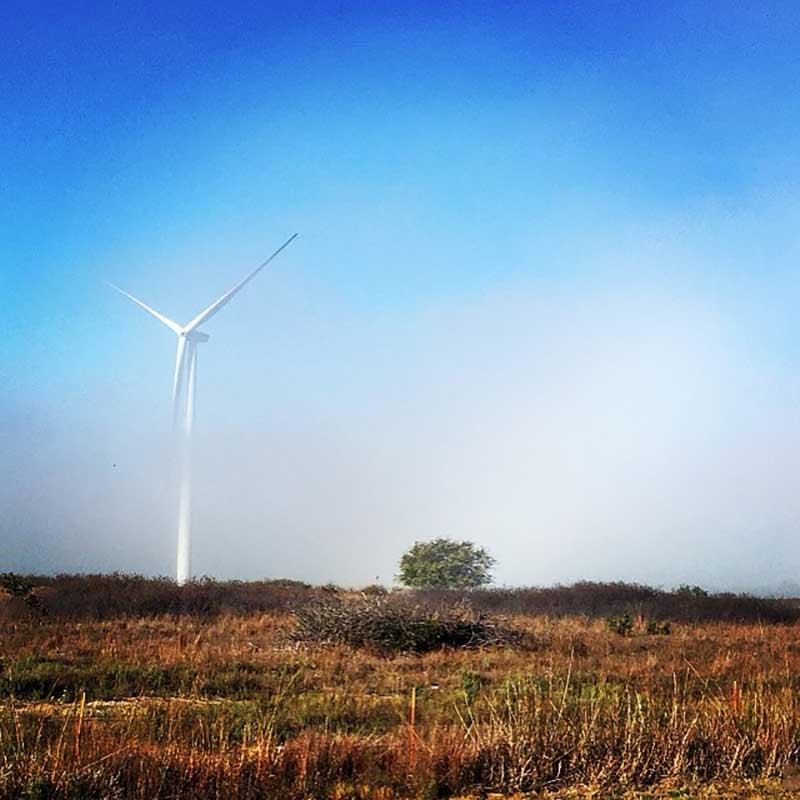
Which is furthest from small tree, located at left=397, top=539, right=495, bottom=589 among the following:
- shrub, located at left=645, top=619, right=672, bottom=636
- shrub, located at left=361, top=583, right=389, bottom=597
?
shrub, located at left=645, top=619, right=672, bottom=636

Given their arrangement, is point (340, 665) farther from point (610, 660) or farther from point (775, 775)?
point (775, 775)

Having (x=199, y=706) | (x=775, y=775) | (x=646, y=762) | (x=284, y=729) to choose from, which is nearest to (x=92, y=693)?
(x=199, y=706)

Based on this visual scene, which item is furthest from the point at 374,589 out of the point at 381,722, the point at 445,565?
the point at 381,722

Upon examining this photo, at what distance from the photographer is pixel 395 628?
17.2 m

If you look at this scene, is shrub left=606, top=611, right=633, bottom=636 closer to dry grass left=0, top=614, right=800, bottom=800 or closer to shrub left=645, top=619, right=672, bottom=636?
shrub left=645, top=619, right=672, bottom=636

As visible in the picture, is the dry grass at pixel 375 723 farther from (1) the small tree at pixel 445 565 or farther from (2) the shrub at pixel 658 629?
(1) the small tree at pixel 445 565

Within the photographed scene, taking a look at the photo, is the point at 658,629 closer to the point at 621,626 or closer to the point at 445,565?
the point at 621,626

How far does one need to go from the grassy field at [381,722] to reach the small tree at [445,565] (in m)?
28.0

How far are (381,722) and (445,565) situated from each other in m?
35.6

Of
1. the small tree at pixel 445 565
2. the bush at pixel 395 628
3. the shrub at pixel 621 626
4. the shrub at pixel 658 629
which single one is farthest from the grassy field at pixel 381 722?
the small tree at pixel 445 565

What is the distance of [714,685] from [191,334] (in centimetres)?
2962

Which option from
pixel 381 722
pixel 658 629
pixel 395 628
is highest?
pixel 395 628

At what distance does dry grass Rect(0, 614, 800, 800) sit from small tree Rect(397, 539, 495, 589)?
2834cm

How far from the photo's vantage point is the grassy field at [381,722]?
293 inches
